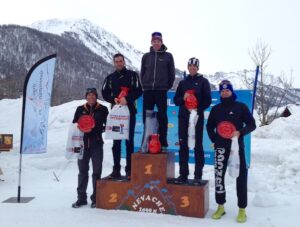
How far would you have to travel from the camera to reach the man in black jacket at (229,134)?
488 cm

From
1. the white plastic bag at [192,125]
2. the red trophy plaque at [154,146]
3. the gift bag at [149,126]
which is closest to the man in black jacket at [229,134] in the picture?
the white plastic bag at [192,125]

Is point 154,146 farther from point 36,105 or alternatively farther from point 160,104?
point 36,105

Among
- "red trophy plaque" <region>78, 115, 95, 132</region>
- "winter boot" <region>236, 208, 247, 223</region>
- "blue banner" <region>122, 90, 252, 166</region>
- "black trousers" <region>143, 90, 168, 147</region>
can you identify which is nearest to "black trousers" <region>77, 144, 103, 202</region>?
"red trophy plaque" <region>78, 115, 95, 132</region>

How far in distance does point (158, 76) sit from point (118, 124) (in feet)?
3.05

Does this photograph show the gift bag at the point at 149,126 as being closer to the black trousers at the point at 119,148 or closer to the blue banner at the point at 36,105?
the black trousers at the point at 119,148

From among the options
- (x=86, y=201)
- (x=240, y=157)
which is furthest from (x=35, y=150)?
(x=240, y=157)

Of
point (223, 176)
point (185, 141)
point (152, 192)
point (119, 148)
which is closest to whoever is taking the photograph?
point (223, 176)

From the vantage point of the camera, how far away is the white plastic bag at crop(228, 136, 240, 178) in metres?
4.80

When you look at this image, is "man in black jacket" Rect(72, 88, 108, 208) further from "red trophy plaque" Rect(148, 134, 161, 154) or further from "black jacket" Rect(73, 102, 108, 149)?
"red trophy plaque" Rect(148, 134, 161, 154)

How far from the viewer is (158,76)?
5.54 metres

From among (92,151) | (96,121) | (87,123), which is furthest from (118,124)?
(92,151)

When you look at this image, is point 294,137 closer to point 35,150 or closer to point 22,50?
point 35,150

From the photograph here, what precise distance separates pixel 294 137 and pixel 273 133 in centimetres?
63

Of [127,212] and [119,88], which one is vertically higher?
[119,88]
